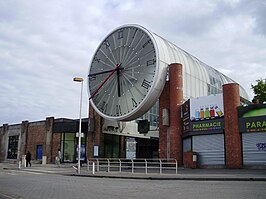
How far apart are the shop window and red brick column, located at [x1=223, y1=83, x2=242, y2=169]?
34.8 metres

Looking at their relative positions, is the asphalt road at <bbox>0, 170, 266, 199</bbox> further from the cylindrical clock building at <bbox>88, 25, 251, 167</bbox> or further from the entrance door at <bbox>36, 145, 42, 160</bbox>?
the entrance door at <bbox>36, 145, 42, 160</bbox>

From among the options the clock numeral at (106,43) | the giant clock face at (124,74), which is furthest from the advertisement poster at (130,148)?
the clock numeral at (106,43)

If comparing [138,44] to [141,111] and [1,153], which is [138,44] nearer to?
[141,111]

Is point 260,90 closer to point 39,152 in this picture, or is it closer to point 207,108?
point 207,108

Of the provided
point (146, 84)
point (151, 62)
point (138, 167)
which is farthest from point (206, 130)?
point (151, 62)

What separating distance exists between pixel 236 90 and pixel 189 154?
21.3 feet

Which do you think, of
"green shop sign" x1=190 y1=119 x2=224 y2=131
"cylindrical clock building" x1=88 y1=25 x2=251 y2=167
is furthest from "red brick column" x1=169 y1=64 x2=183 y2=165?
"green shop sign" x1=190 y1=119 x2=224 y2=131

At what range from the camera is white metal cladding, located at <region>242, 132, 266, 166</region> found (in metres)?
24.4

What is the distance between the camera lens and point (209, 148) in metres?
27.7

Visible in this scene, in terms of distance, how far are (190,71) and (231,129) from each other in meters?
12.8

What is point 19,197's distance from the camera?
34.7 feet

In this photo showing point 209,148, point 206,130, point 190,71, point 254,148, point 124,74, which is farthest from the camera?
point 190,71

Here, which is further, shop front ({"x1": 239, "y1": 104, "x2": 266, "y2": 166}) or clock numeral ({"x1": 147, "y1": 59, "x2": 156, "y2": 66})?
clock numeral ({"x1": 147, "y1": 59, "x2": 156, "y2": 66})

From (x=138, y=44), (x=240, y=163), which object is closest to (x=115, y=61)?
(x=138, y=44)
